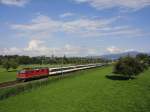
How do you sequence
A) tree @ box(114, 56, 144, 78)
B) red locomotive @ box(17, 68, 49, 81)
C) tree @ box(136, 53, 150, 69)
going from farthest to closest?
tree @ box(136, 53, 150, 69), tree @ box(114, 56, 144, 78), red locomotive @ box(17, 68, 49, 81)

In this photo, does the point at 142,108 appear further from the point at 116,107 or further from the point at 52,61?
the point at 52,61

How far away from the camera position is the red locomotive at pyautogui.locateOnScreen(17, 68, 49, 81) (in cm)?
4778

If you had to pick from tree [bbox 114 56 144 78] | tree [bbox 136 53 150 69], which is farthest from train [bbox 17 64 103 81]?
tree [bbox 136 53 150 69]

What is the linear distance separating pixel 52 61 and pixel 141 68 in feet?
378

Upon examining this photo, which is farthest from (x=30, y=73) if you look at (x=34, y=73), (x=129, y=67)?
(x=129, y=67)

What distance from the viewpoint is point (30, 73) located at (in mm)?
49719

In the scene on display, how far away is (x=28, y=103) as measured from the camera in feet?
84.0

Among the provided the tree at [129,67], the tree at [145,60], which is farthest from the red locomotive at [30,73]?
the tree at [145,60]

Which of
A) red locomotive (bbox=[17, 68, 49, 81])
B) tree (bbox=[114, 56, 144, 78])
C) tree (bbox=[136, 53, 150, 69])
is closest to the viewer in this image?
red locomotive (bbox=[17, 68, 49, 81])

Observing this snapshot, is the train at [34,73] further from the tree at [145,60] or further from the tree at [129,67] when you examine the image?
the tree at [145,60]

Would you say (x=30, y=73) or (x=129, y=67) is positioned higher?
(x=129, y=67)

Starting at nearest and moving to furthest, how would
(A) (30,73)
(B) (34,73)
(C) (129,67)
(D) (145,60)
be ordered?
(C) (129,67) → (A) (30,73) → (B) (34,73) → (D) (145,60)

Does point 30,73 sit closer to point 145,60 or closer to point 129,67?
point 129,67

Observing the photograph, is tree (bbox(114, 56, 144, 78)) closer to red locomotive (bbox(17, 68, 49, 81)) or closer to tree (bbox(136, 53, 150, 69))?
tree (bbox(136, 53, 150, 69))
